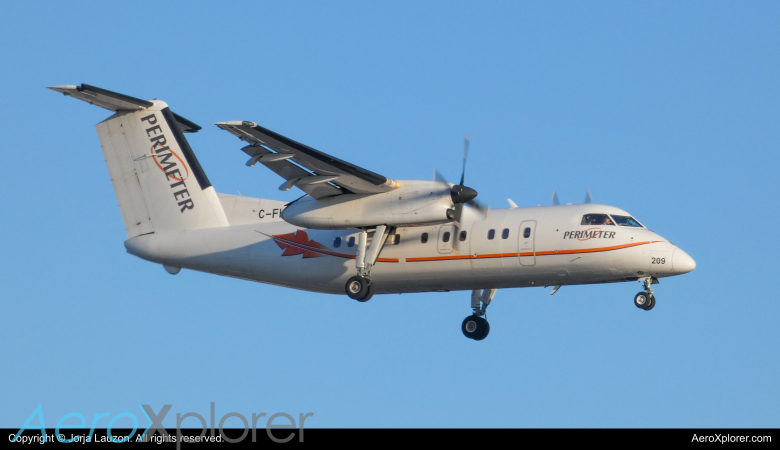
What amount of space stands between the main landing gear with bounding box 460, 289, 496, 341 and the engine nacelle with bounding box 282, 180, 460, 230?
14.2ft

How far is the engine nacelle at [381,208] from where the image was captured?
72.0 feet

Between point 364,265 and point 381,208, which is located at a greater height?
point 381,208

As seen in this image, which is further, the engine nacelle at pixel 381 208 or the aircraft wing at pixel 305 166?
the engine nacelle at pixel 381 208

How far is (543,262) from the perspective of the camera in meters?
22.2

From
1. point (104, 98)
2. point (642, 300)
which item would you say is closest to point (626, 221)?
point (642, 300)

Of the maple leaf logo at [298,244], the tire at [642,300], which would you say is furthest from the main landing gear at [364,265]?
the tire at [642,300]

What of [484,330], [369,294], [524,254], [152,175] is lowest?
[484,330]

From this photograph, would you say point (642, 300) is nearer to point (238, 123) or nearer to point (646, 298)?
point (646, 298)

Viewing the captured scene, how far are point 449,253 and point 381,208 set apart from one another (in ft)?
6.20

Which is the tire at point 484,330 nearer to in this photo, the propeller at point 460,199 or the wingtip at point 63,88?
the propeller at point 460,199

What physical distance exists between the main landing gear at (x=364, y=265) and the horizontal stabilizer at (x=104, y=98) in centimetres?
636

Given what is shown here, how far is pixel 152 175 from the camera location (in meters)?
25.2
